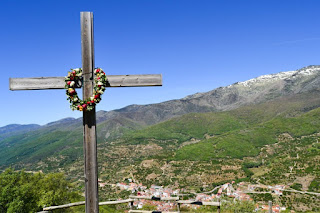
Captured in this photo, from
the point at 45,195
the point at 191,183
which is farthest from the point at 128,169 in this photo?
the point at 45,195

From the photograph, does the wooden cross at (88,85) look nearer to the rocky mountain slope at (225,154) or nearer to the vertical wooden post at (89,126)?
the vertical wooden post at (89,126)

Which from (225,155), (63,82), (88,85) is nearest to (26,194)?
(63,82)

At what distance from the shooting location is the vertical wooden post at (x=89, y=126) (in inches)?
154

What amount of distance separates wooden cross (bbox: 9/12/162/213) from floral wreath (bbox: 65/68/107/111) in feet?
0.34

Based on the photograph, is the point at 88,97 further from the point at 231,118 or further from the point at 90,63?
the point at 231,118

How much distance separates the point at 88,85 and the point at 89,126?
0.72 meters

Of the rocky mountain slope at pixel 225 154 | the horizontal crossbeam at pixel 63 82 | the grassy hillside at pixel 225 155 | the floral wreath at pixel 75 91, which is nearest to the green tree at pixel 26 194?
the horizontal crossbeam at pixel 63 82

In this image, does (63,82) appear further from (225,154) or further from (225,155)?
(225,154)

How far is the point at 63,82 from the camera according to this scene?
4137 mm

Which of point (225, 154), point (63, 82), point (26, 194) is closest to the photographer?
point (63, 82)

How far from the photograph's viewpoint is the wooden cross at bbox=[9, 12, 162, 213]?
12.9ft

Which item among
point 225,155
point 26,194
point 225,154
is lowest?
point 225,155

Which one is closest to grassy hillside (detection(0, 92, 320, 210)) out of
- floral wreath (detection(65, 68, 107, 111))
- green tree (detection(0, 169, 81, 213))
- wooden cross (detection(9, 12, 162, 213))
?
green tree (detection(0, 169, 81, 213))

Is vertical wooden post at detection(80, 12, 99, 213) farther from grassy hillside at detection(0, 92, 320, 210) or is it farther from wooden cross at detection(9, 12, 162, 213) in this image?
grassy hillside at detection(0, 92, 320, 210)
